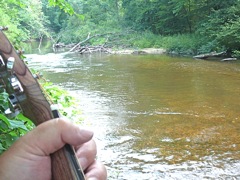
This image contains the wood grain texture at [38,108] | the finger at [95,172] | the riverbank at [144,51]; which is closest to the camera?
the wood grain texture at [38,108]

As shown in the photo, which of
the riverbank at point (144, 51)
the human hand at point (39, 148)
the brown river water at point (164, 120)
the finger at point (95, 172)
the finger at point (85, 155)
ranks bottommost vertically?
the brown river water at point (164, 120)

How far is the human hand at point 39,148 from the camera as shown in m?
0.78

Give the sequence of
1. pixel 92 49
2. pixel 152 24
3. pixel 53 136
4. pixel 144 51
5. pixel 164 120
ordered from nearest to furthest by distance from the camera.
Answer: pixel 53 136, pixel 164 120, pixel 144 51, pixel 92 49, pixel 152 24

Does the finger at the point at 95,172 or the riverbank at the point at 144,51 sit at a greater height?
the finger at the point at 95,172

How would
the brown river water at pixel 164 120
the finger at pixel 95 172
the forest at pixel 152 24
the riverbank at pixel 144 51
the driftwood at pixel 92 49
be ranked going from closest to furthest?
the finger at pixel 95 172 < the brown river water at pixel 164 120 < the forest at pixel 152 24 < the riverbank at pixel 144 51 < the driftwood at pixel 92 49

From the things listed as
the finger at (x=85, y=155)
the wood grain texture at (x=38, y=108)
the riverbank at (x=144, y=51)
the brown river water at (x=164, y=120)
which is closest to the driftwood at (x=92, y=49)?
the riverbank at (x=144, y=51)

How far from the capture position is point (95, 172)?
3.13 ft

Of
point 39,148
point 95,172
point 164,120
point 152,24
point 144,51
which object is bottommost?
point 164,120

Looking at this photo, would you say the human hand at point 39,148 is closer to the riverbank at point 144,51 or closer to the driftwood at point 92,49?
the riverbank at point 144,51

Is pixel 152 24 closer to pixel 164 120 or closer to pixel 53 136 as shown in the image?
pixel 164 120

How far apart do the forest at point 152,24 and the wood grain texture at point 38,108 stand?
10.8 m

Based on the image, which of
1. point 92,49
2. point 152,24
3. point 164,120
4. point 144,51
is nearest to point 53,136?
point 164,120

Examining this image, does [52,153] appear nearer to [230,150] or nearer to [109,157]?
[109,157]

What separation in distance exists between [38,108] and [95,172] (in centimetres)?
27
